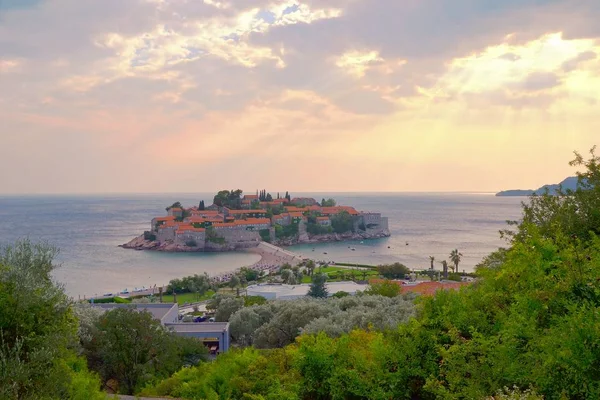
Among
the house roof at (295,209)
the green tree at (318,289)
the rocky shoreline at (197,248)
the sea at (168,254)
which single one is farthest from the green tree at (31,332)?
the house roof at (295,209)

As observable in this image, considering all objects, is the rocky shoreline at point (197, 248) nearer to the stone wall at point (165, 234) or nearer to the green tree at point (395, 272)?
the stone wall at point (165, 234)

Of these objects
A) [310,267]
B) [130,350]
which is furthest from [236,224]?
[130,350]

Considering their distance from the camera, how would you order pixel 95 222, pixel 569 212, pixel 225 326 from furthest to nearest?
pixel 95 222 < pixel 225 326 < pixel 569 212

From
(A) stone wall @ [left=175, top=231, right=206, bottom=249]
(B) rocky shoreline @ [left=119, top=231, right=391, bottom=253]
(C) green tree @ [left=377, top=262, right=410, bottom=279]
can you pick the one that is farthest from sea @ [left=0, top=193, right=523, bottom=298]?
(C) green tree @ [left=377, top=262, right=410, bottom=279]

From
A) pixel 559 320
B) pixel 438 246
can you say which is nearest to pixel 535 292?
pixel 559 320

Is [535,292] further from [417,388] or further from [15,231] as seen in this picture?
[15,231]

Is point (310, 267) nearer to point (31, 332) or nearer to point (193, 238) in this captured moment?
point (193, 238)
